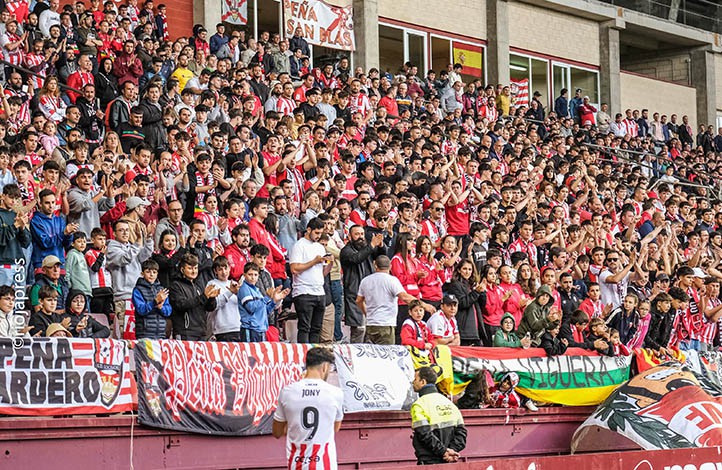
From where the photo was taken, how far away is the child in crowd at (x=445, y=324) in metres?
15.2

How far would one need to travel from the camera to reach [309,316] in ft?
49.9

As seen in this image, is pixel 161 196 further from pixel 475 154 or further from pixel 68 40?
pixel 475 154

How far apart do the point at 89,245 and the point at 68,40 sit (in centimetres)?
708

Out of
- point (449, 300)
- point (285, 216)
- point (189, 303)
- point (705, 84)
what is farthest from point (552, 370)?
point (705, 84)

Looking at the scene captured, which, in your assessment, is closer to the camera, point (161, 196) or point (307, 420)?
point (307, 420)

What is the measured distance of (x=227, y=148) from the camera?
19141 mm

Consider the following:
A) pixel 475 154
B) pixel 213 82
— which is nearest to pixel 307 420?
pixel 213 82

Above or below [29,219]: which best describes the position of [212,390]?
below

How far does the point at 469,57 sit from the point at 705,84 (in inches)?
470

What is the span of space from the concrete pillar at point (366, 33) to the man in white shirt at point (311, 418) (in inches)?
930

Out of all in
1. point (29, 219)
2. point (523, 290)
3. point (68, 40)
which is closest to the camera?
point (29, 219)

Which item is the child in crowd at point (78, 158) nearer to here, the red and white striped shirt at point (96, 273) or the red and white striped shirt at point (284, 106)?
the red and white striped shirt at point (96, 273)

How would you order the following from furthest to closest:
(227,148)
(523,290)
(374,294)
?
(227,148) < (523,290) < (374,294)

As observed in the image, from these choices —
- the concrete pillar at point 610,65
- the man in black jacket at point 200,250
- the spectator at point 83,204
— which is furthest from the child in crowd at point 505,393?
the concrete pillar at point 610,65
